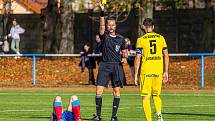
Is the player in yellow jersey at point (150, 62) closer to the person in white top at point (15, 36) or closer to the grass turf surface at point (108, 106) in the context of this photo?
the grass turf surface at point (108, 106)

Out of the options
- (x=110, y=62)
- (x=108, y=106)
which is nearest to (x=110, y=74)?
(x=110, y=62)

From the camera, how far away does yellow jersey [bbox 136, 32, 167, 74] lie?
18.1 metres

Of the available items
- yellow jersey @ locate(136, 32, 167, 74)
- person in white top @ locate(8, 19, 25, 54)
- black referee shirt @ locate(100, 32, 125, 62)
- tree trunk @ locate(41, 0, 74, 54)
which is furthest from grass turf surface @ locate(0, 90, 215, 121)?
tree trunk @ locate(41, 0, 74, 54)

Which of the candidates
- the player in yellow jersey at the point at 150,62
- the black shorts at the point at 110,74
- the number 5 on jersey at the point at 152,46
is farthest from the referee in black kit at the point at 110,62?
the number 5 on jersey at the point at 152,46

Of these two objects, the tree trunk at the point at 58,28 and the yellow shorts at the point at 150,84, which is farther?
the tree trunk at the point at 58,28

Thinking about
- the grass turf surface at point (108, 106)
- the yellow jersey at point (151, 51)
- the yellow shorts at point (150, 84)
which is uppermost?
the yellow jersey at point (151, 51)

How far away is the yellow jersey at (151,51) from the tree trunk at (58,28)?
26.0 meters

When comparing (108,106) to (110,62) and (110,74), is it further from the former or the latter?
(110,62)

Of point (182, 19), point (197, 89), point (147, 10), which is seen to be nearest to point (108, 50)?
point (197, 89)

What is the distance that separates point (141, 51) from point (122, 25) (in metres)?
30.7

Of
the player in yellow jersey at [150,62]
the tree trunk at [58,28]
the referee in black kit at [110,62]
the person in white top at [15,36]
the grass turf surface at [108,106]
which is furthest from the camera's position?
the tree trunk at [58,28]

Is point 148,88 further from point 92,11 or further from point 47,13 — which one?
point 92,11

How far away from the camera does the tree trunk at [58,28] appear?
44.3 m

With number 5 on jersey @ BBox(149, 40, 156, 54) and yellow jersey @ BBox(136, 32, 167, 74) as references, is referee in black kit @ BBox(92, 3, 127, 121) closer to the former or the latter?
yellow jersey @ BBox(136, 32, 167, 74)
